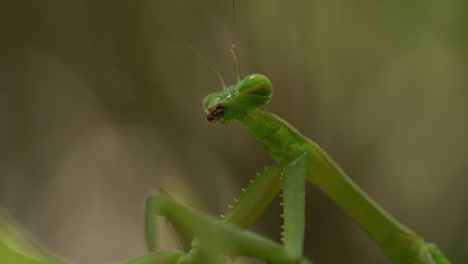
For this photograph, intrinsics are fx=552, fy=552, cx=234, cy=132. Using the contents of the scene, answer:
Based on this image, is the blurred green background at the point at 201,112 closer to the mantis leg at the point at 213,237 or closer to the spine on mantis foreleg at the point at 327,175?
the spine on mantis foreleg at the point at 327,175

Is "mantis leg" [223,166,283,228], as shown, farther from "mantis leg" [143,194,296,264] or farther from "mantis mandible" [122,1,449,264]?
"mantis leg" [143,194,296,264]

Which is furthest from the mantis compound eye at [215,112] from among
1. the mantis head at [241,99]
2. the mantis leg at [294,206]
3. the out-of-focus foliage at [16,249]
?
the out-of-focus foliage at [16,249]

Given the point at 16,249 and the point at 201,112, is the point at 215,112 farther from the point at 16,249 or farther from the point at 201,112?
the point at 201,112

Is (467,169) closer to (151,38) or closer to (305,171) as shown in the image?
(151,38)

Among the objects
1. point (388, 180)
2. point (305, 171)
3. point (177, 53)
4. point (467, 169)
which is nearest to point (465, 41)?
point (467, 169)

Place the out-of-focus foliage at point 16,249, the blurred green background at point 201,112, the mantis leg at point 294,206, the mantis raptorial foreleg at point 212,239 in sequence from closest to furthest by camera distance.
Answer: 1. the out-of-focus foliage at point 16,249
2. the mantis raptorial foreleg at point 212,239
3. the mantis leg at point 294,206
4. the blurred green background at point 201,112

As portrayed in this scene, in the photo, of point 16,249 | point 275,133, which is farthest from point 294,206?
point 16,249
